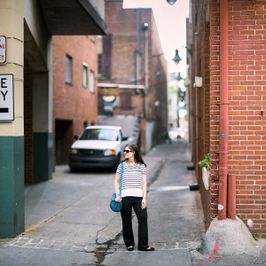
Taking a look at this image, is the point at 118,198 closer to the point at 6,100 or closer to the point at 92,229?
the point at 92,229

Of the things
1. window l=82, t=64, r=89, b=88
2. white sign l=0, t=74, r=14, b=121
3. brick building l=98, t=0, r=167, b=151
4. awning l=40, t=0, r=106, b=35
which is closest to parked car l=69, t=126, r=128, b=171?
awning l=40, t=0, r=106, b=35

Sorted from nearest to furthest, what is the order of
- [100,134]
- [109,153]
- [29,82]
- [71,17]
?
[71,17] → [29,82] → [109,153] → [100,134]

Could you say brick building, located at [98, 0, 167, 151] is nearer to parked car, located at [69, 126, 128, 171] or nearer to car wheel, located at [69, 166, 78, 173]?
parked car, located at [69, 126, 128, 171]

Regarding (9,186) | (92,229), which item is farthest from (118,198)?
(9,186)

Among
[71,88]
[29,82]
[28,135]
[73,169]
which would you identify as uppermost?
[71,88]

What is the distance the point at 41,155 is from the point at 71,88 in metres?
6.61

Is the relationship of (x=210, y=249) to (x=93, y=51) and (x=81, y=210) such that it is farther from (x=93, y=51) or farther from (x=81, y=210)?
(x=93, y=51)

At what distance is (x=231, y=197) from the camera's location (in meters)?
7.02

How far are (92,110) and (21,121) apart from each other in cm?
1843

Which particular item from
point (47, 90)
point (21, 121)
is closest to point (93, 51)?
point (47, 90)

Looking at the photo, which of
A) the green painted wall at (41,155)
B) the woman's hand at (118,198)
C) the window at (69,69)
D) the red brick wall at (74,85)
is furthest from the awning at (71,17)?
the woman's hand at (118,198)

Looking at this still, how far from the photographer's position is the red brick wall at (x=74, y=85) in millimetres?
19016

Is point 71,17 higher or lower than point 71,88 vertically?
higher

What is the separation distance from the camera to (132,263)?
6.51 metres
